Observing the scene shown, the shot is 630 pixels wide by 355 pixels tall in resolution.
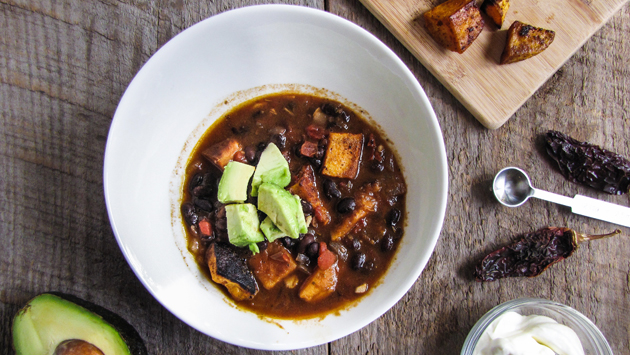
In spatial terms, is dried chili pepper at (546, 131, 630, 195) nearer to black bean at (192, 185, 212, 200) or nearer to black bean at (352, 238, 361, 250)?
black bean at (352, 238, 361, 250)

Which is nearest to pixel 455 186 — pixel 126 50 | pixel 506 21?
pixel 506 21

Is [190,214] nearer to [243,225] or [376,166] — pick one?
[243,225]

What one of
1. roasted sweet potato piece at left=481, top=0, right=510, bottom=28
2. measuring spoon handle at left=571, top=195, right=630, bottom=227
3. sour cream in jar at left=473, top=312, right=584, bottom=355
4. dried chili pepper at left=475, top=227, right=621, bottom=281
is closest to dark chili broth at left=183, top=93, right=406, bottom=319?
dried chili pepper at left=475, top=227, right=621, bottom=281

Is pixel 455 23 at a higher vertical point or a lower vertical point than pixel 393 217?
higher

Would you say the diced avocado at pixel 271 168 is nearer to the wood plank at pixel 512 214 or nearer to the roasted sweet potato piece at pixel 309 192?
the roasted sweet potato piece at pixel 309 192

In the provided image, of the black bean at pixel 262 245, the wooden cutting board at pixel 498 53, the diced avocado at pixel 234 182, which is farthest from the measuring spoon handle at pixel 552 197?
the diced avocado at pixel 234 182

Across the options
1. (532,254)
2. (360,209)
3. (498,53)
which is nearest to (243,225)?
(360,209)
